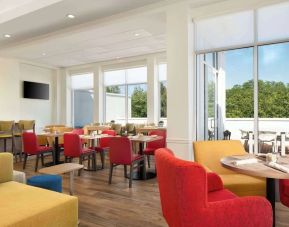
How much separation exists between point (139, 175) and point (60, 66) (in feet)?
25.5

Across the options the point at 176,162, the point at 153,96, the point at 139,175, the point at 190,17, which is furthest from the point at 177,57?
the point at 153,96

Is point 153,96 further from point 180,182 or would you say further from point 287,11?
point 180,182

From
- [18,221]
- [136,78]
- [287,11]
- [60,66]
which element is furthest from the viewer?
[60,66]

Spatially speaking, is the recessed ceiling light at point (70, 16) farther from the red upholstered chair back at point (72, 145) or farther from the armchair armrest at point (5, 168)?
the armchair armrest at point (5, 168)

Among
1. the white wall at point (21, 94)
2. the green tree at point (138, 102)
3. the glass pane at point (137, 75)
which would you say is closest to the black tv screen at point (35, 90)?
the white wall at point (21, 94)

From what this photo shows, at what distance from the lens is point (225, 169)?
10.6 feet

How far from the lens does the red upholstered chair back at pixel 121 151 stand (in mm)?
4410

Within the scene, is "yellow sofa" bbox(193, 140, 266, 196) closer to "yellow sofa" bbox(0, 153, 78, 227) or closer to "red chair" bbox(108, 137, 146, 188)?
"red chair" bbox(108, 137, 146, 188)

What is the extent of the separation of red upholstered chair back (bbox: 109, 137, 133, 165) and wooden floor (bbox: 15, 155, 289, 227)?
1.56ft

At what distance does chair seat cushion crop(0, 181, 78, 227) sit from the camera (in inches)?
76.6

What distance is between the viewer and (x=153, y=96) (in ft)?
29.2

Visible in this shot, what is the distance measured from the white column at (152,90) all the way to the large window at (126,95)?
1.60ft

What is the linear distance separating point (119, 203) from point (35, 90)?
8172 mm

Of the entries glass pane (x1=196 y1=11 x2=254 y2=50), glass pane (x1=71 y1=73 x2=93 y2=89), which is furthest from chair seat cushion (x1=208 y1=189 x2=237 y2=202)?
glass pane (x1=71 y1=73 x2=93 y2=89)
